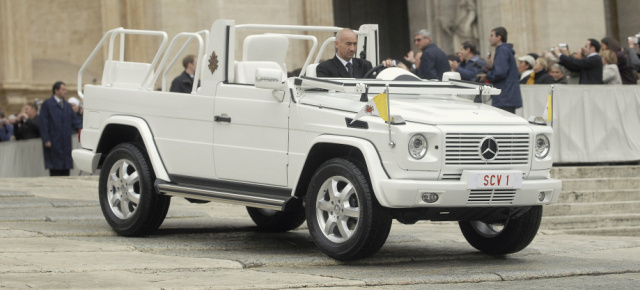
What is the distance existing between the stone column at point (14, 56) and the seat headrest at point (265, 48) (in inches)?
593

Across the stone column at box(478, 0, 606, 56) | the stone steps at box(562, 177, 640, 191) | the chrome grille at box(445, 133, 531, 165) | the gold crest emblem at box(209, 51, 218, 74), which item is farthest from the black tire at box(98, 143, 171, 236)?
the stone column at box(478, 0, 606, 56)

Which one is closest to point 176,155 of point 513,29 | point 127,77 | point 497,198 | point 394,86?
point 127,77

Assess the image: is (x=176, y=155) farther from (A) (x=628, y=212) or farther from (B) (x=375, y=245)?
(A) (x=628, y=212)

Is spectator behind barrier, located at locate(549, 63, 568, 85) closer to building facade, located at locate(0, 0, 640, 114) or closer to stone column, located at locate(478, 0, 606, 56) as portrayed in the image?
building facade, located at locate(0, 0, 640, 114)

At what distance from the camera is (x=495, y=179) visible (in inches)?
345

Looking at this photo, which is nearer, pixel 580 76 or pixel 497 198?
pixel 497 198

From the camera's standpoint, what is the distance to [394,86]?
967 centimetres

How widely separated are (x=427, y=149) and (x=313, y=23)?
56.7 ft

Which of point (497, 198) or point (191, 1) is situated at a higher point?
point (191, 1)

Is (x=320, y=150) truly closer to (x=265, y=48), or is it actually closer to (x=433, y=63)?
(x=265, y=48)

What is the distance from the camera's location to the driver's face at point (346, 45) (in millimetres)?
10383

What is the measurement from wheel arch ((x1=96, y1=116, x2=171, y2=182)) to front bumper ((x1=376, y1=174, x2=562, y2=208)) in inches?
105

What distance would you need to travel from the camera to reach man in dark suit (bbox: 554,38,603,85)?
18.2 metres

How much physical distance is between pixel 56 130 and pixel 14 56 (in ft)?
21.8
